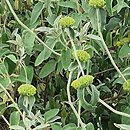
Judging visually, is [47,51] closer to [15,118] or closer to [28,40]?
[28,40]

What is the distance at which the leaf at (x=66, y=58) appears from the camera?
963mm

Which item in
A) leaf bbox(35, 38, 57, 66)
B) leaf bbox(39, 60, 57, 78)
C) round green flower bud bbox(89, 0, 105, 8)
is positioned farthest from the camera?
leaf bbox(39, 60, 57, 78)

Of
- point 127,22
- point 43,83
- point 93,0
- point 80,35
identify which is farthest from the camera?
point 43,83

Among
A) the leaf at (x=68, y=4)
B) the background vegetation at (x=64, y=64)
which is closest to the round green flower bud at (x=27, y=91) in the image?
the background vegetation at (x=64, y=64)

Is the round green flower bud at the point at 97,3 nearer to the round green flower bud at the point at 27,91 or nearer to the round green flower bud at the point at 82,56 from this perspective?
the round green flower bud at the point at 82,56

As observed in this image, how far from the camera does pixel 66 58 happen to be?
969 millimetres

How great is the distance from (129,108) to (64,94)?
222 mm

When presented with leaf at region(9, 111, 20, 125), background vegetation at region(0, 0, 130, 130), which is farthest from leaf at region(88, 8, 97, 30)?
leaf at region(9, 111, 20, 125)

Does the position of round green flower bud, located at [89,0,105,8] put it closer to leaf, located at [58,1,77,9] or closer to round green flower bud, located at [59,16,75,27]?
round green flower bud, located at [59,16,75,27]

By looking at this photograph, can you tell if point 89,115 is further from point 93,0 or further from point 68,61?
point 93,0

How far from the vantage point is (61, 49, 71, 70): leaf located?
3.16 ft

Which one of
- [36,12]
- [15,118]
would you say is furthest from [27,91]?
[36,12]

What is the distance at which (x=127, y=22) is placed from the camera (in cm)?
115

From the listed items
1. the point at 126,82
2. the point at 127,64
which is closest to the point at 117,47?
the point at 127,64
